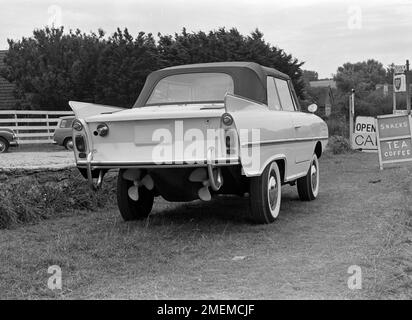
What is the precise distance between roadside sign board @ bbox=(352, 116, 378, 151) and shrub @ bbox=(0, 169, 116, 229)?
10530 mm

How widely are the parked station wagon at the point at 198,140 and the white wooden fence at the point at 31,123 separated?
706 inches

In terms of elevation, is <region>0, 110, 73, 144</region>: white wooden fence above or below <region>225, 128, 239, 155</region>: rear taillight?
above

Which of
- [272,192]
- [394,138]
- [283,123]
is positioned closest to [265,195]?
[272,192]

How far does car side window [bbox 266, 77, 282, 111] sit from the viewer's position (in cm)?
740

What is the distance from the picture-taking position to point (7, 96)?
96.1ft

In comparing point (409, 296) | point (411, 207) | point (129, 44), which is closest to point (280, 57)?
point (129, 44)

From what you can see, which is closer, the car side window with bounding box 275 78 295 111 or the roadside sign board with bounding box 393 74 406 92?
the car side window with bounding box 275 78 295 111

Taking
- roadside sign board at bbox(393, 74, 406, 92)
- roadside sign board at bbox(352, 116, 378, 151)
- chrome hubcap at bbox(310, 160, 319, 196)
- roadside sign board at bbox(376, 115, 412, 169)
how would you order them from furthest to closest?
roadside sign board at bbox(352, 116, 378, 151), roadside sign board at bbox(393, 74, 406, 92), roadside sign board at bbox(376, 115, 412, 169), chrome hubcap at bbox(310, 160, 319, 196)

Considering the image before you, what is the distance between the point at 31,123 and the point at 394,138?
17069 mm

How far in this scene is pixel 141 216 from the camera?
23.9 ft

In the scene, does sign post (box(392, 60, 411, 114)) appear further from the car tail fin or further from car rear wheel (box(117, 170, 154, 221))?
the car tail fin

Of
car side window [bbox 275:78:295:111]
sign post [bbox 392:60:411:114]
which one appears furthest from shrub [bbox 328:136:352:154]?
car side window [bbox 275:78:295:111]

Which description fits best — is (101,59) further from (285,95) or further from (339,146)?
(285,95)
